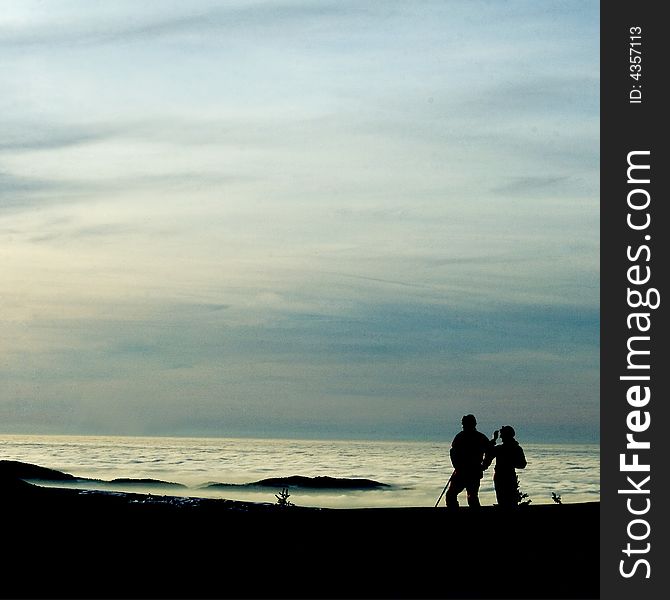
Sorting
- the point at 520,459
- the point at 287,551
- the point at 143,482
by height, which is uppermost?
the point at 520,459

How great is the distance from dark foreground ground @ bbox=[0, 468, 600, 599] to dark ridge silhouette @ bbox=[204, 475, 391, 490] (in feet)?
117

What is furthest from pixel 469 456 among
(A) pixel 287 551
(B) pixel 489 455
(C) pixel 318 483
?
(C) pixel 318 483

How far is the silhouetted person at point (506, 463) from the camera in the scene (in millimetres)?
19500

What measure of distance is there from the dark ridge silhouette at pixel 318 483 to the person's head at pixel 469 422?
117 feet

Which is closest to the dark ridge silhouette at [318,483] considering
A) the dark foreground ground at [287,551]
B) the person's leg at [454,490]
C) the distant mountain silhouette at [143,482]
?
the distant mountain silhouette at [143,482]

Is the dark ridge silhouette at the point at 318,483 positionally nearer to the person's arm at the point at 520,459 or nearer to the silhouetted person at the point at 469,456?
the silhouetted person at the point at 469,456

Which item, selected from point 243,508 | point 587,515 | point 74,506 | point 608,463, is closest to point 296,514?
point 243,508

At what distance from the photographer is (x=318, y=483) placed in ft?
188

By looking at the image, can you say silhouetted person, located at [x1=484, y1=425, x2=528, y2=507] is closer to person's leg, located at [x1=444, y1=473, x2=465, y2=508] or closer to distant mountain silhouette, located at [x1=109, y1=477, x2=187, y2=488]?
person's leg, located at [x1=444, y1=473, x2=465, y2=508]

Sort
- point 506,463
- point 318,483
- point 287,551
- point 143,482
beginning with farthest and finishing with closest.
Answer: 1. point 318,483
2. point 143,482
3. point 506,463
4. point 287,551

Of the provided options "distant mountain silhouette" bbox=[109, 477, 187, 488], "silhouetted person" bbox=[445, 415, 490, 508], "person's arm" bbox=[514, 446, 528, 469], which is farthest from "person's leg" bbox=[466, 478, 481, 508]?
"distant mountain silhouette" bbox=[109, 477, 187, 488]

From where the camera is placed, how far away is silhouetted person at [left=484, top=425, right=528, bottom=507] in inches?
768

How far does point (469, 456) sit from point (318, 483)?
38109mm

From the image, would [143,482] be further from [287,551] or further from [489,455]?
[287,551]
